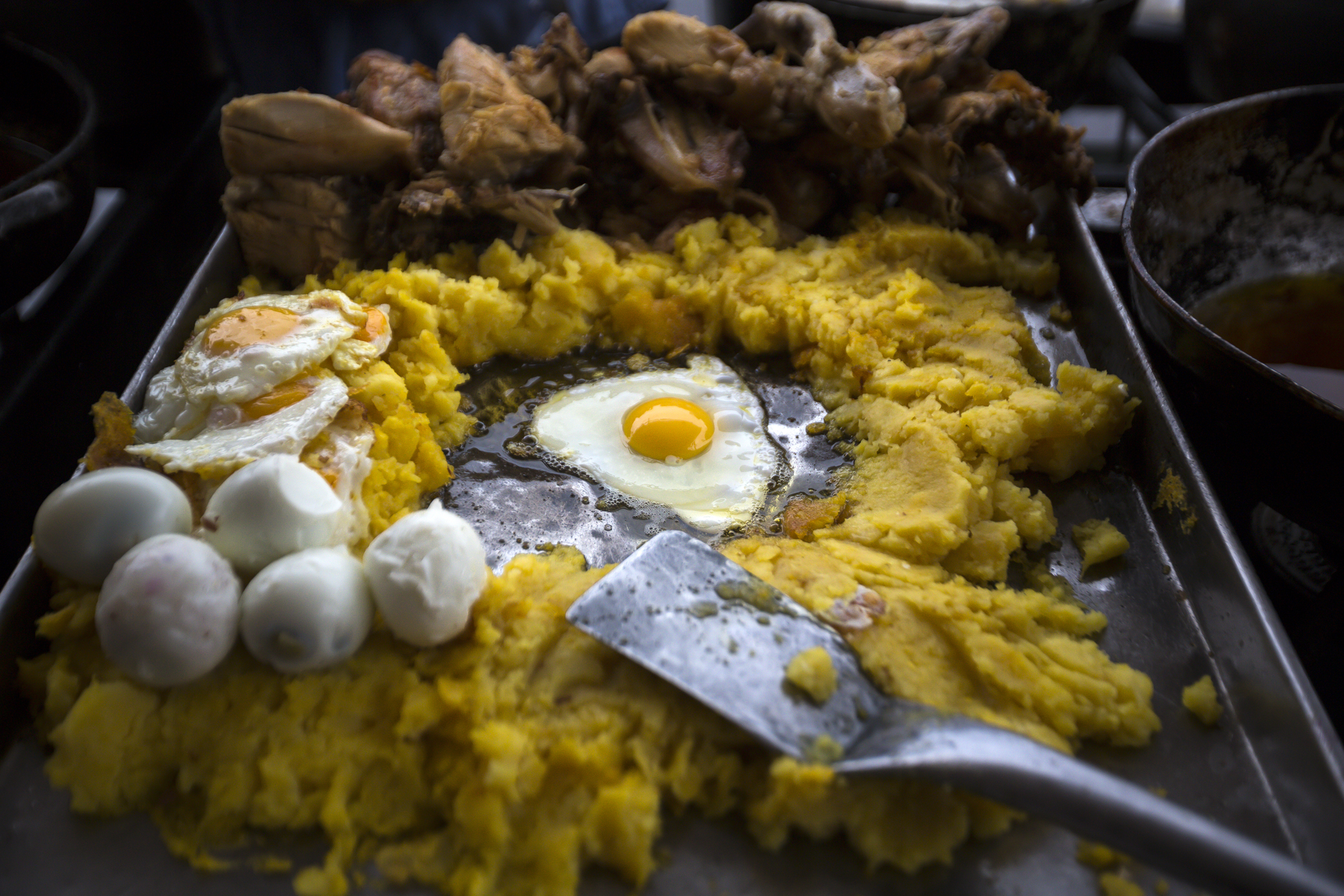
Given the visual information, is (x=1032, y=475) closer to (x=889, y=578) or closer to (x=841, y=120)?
(x=889, y=578)

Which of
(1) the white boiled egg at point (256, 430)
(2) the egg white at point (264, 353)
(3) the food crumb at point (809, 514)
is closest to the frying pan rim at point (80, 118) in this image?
(2) the egg white at point (264, 353)

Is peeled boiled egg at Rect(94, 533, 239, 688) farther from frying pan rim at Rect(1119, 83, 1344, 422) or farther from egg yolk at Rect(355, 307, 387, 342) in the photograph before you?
frying pan rim at Rect(1119, 83, 1344, 422)

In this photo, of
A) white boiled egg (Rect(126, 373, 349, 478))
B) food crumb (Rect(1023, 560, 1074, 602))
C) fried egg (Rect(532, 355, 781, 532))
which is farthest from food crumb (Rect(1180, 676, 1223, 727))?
white boiled egg (Rect(126, 373, 349, 478))

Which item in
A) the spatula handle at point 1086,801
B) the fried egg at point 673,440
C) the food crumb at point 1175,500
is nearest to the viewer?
the spatula handle at point 1086,801

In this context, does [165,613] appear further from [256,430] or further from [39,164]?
[39,164]

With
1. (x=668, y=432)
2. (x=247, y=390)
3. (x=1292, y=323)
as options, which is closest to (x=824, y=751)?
(x=668, y=432)

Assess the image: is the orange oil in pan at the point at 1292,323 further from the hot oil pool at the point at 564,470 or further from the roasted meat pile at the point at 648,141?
the hot oil pool at the point at 564,470
